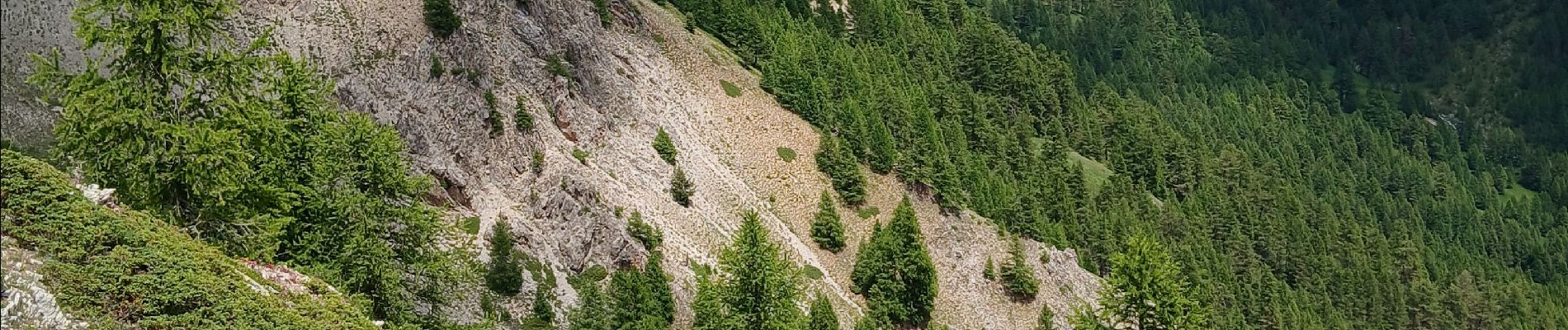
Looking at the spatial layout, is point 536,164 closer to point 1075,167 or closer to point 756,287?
point 756,287

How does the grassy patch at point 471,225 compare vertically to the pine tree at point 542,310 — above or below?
above

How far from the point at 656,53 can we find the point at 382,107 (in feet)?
84.0

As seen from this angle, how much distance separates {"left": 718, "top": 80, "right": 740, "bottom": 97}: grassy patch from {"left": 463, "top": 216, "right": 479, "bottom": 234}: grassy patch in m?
28.4

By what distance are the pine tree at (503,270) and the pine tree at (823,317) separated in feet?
50.1

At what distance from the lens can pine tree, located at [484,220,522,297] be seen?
6025 cm

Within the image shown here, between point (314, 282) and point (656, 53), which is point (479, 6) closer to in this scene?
point (656, 53)

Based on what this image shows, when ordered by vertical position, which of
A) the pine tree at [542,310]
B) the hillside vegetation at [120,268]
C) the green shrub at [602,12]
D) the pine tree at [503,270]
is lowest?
the pine tree at [542,310]

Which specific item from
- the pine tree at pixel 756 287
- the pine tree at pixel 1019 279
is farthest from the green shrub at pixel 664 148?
the pine tree at pixel 1019 279

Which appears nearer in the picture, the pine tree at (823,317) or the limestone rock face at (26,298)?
the limestone rock face at (26,298)

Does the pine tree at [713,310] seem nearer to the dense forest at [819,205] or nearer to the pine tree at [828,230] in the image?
the dense forest at [819,205]

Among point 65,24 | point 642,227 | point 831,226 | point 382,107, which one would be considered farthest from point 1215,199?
point 65,24

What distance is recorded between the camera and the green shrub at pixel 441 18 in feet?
234

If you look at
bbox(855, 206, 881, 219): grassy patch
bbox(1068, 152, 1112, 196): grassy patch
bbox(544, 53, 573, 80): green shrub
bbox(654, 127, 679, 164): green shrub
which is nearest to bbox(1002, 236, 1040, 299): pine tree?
bbox(855, 206, 881, 219): grassy patch

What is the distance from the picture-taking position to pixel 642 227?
68.6 meters
